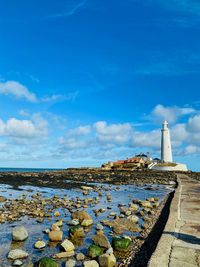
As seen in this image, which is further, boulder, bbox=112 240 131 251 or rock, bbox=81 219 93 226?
rock, bbox=81 219 93 226

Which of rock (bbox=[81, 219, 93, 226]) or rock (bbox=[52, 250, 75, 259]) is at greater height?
rock (bbox=[81, 219, 93, 226])

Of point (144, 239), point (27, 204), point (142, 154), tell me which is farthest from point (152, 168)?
point (144, 239)

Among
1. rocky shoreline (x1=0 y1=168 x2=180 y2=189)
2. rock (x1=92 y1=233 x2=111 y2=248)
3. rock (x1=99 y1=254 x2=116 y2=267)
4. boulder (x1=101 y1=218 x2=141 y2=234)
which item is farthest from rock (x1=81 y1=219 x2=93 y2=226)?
rocky shoreline (x1=0 y1=168 x2=180 y2=189)

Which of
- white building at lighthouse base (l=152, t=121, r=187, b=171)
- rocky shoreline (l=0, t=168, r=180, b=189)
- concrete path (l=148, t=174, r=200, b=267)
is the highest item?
white building at lighthouse base (l=152, t=121, r=187, b=171)

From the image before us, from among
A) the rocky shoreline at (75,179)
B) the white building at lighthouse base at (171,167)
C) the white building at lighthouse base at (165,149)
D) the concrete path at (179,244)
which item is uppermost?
the white building at lighthouse base at (165,149)

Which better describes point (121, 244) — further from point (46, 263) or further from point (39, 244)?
point (39, 244)

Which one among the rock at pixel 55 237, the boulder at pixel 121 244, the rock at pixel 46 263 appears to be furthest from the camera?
the rock at pixel 55 237

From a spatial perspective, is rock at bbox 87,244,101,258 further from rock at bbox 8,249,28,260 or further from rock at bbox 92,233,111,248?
rock at bbox 8,249,28,260

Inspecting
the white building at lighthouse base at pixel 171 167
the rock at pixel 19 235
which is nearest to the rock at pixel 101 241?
the rock at pixel 19 235

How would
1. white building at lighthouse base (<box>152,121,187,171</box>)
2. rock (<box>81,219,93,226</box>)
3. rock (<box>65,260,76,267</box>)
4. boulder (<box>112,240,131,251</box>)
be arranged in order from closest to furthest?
1. rock (<box>65,260,76,267</box>)
2. boulder (<box>112,240,131,251</box>)
3. rock (<box>81,219,93,226</box>)
4. white building at lighthouse base (<box>152,121,187,171</box>)

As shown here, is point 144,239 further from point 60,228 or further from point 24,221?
point 24,221

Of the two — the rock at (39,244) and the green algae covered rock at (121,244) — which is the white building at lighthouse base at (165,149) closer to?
the green algae covered rock at (121,244)

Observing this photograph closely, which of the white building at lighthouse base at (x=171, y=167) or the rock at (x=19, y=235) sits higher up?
the white building at lighthouse base at (x=171, y=167)

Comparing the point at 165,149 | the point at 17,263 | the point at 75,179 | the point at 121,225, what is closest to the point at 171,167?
the point at 165,149
